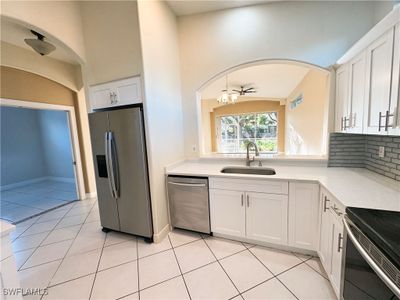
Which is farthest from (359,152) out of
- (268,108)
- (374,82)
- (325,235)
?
(268,108)

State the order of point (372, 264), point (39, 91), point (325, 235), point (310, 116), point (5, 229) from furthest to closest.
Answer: point (310, 116) < point (39, 91) < point (325, 235) < point (5, 229) < point (372, 264)

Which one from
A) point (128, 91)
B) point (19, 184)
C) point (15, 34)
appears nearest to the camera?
point (128, 91)

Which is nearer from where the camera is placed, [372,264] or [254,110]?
[372,264]

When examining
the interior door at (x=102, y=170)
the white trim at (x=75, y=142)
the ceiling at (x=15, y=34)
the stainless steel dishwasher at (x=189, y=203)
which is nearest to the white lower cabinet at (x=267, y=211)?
the stainless steel dishwasher at (x=189, y=203)

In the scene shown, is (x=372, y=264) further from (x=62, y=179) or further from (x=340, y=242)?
(x=62, y=179)

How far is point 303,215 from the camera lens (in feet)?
6.45

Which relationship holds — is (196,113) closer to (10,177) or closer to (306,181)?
(306,181)

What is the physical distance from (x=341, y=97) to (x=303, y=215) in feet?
4.59

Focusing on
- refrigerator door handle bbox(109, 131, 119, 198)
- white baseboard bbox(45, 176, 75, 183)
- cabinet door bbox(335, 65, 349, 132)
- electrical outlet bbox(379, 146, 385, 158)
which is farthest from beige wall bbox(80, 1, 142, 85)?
white baseboard bbox(45, 176, 75, 183)

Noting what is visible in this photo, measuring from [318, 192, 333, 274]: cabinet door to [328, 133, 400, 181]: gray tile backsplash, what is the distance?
755 millimetres

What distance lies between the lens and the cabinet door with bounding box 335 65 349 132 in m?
1.97

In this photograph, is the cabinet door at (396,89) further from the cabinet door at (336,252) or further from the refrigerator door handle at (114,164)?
the refrigerator door handle at (114,164)

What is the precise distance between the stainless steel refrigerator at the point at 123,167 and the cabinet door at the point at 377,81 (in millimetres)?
2221

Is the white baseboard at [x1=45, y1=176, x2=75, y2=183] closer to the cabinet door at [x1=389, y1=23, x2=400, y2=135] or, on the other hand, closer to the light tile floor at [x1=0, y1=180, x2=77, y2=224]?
the light tile floor at [x1=0, y1=180, x2=77, y2=224]
